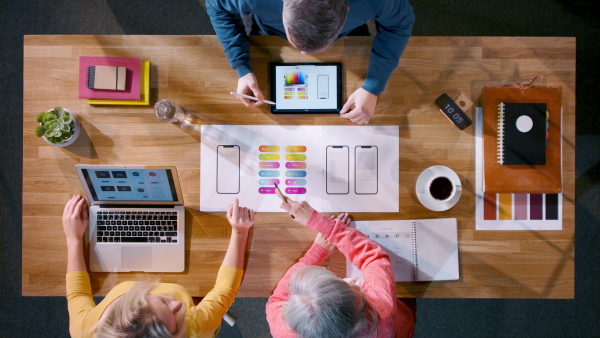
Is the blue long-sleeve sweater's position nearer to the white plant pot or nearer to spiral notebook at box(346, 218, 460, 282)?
spiral notebook at box(346, 218, 460, 282)

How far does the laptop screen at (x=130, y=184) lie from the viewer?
4.14 feet

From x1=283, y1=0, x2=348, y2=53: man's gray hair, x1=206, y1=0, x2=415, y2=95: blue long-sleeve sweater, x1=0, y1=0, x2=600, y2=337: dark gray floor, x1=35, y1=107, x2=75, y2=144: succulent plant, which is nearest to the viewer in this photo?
x1=283, y1=0, x2=348, y2=53: man's gray hair

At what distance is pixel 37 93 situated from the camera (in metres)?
1.39

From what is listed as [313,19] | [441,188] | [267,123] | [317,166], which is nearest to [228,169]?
[267,123]

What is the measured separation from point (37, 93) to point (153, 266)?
741 mm

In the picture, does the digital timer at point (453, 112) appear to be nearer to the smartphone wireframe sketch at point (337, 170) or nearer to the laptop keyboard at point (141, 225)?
the smartphone wireframe sketch at point (337, 170)

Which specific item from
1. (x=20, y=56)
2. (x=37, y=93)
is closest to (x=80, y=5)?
(x=20, y=56)

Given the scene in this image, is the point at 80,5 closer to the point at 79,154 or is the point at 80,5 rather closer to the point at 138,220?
the point at 79,154

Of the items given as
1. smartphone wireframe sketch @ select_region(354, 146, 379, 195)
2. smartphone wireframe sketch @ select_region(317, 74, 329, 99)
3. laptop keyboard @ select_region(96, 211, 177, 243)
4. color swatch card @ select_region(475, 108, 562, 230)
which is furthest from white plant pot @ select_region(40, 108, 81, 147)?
color swatch card @ select_region(475, 108, 562, 230)

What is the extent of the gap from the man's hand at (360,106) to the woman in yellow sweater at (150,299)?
48 cm

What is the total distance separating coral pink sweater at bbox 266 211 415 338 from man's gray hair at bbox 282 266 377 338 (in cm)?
10

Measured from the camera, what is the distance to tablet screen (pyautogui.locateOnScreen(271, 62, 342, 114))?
4.44 ft

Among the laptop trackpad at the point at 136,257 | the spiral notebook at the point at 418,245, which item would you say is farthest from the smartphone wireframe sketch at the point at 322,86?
the laptop trackpad at the point at 136,257

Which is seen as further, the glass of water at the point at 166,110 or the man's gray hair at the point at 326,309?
the glass of water at the point at 166,110
